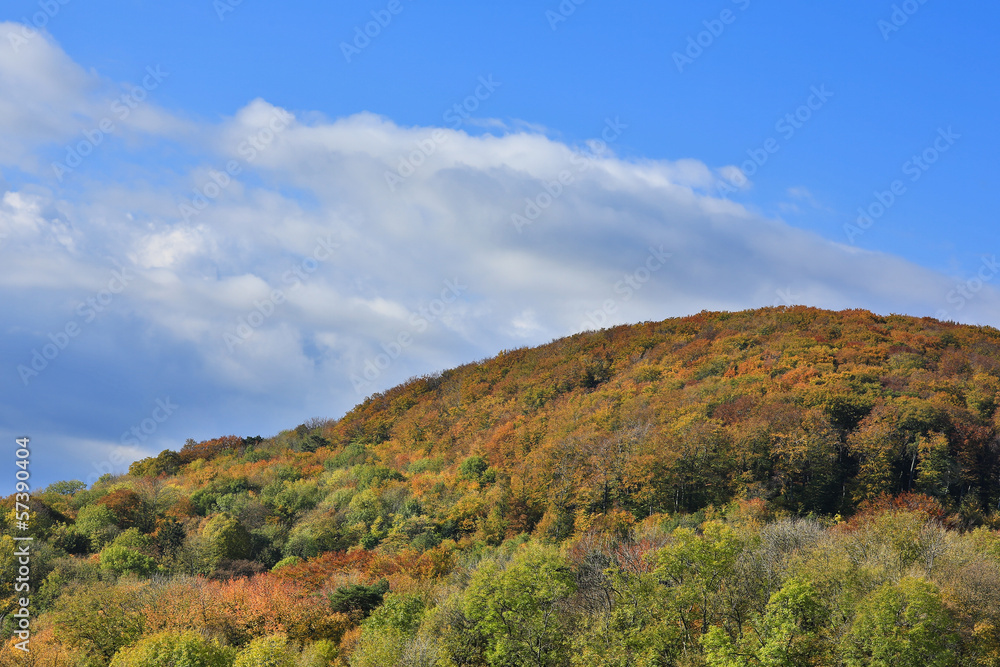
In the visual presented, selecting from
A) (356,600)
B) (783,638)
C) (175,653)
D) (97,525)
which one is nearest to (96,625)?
(175,653)

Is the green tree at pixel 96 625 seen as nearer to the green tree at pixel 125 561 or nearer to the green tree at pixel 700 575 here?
the green tree at pixel 125 561

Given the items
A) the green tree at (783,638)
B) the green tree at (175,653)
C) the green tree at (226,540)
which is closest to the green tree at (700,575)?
the green tree at (783,638)

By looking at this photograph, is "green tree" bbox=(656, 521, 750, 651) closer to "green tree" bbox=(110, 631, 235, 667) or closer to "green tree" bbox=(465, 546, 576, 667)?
"green tree" bbox=(465, 546, 576, 667)

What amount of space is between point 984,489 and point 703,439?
19.3 meters

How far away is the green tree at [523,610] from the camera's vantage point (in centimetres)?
4253

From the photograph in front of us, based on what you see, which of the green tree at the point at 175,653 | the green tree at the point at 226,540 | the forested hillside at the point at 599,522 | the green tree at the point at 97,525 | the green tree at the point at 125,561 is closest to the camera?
the green tree at the point at 175,653

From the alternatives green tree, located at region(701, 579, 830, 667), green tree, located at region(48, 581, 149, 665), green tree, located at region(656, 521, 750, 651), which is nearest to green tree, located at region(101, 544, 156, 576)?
green tree, located at region(48, 581, 149, 665)

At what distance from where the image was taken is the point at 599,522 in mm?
61969

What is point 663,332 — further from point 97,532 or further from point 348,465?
point 97,532

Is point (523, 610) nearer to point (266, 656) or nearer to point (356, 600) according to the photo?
point (266, 656)

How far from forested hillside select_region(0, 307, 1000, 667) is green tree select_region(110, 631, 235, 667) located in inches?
5.7

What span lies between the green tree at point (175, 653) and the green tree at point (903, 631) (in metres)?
29.6

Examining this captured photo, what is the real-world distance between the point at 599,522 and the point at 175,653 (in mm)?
32110

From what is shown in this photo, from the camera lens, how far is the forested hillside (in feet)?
132
